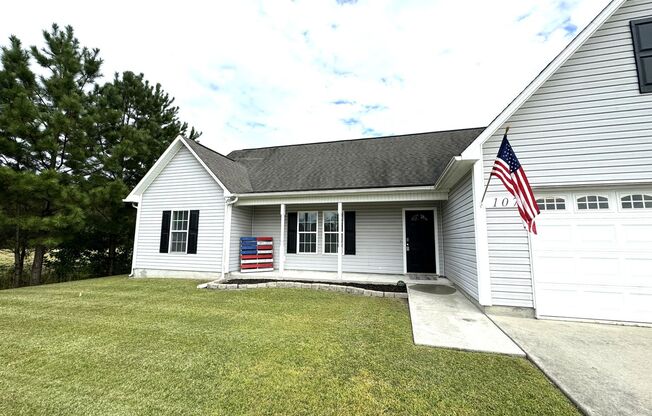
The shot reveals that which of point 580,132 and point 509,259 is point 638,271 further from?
point 580,132

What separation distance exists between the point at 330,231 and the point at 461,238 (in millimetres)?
4641

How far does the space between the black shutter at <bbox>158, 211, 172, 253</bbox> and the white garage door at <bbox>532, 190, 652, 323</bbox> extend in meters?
11.1

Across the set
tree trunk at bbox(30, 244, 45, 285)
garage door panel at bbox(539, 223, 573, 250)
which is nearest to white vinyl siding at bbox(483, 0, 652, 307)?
garage door panel at bbox(539, 223, 573, 250)

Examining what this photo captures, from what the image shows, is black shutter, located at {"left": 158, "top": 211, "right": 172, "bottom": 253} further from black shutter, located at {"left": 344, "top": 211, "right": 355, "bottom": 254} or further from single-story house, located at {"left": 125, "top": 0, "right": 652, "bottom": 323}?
single-story house, located at {"left": 125, "top": 0, "right": 652, "bottom": 323}

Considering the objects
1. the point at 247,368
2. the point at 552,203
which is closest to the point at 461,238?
the point at 552,203

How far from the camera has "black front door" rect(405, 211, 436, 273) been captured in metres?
8.74

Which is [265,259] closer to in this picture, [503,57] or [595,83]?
[595,83]

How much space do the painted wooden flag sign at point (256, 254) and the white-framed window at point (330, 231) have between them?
2170 millimetres

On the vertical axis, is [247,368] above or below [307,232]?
below

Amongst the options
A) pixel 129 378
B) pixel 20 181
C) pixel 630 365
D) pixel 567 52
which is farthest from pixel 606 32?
pixel 20 181

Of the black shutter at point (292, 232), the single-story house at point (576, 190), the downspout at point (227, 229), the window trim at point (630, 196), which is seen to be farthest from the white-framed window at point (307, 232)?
the window trim at point (630, 196)

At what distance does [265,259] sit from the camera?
9695 millimetres

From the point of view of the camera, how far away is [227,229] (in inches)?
356

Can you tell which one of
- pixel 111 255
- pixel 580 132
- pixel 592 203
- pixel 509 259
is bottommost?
pixel 111 255
